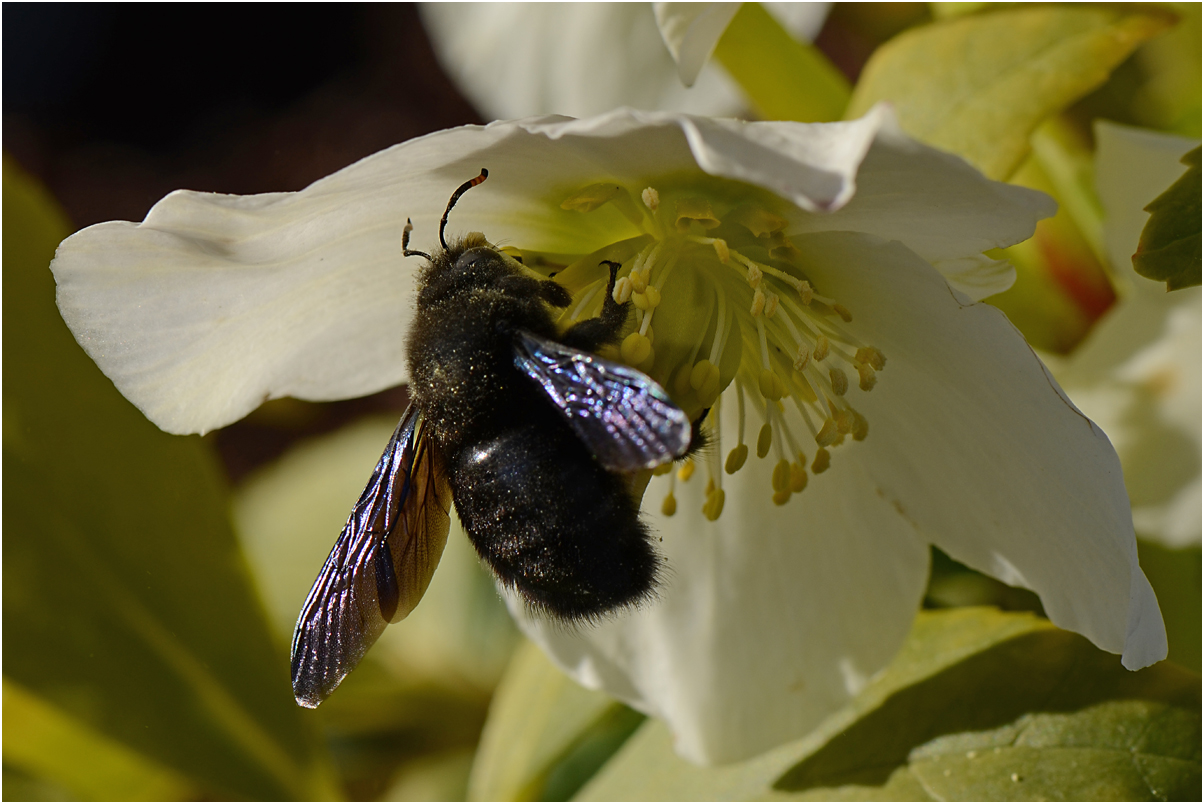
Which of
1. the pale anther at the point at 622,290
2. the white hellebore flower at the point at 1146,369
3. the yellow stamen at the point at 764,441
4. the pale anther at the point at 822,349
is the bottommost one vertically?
the white hellebore flower at the point at 1146,369

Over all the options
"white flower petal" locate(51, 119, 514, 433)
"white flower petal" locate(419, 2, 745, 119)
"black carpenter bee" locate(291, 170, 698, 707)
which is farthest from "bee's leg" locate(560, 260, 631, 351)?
"white flower petal" locate(419, 2, 745, 119)

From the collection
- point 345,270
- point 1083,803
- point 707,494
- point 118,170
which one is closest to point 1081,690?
point 1083,803

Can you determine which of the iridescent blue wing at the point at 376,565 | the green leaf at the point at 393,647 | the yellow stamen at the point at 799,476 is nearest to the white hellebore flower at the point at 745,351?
the yellow stamen at the point at 799,476

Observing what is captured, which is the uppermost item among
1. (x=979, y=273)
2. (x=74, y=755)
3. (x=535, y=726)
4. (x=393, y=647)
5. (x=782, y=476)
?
(x=979, y=273)

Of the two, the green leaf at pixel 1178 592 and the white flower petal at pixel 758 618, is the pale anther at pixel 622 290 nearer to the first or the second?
the white flower petal at pixel 758 618

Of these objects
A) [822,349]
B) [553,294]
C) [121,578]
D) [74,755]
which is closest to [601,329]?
[553,294]

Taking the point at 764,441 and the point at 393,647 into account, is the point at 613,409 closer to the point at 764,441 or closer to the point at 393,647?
the point at 764,441

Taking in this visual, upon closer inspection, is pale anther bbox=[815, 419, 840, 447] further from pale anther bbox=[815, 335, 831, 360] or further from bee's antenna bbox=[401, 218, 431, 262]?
bee's antenna bbox=[401, 218, 431, 262]
